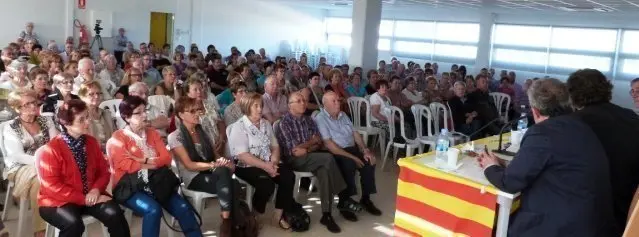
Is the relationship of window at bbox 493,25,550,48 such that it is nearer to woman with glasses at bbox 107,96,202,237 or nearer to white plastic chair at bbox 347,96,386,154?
white plastic chair at bbox 347,96,386,154

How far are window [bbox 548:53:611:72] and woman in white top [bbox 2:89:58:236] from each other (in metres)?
10.6

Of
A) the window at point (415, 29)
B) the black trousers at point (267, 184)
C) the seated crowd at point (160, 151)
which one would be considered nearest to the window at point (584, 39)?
the window at point (415, 29)

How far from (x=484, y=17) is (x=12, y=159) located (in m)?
11.2

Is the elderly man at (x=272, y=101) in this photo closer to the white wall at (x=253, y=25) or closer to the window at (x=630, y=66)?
the window at (x=630, y=66)

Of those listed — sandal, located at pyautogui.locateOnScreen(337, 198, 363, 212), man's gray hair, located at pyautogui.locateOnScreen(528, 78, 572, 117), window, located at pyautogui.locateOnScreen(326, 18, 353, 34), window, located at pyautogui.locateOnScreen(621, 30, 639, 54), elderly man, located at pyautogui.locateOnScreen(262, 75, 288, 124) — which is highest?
window, located at pyautogui.locateOnScreen(326, 18, 353, 34)

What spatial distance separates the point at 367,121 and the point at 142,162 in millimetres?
3206

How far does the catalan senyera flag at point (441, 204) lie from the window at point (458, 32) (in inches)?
420

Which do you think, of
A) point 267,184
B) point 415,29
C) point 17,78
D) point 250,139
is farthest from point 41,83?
point 415,29

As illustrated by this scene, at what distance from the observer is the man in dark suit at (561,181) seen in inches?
83.0

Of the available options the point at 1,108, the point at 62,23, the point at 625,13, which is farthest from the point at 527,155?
the point at 62,23

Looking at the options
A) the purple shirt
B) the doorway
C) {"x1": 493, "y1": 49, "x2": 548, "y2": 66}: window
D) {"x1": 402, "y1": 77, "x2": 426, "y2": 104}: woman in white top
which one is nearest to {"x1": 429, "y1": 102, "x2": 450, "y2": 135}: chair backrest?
{"x1": 402, "y1": 77, "x2": 426, "y2": 104}: woman in white top

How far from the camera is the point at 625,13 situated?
32.8ft

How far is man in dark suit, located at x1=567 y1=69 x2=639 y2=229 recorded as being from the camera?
2.26m

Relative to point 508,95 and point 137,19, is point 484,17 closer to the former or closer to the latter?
point 508,95
